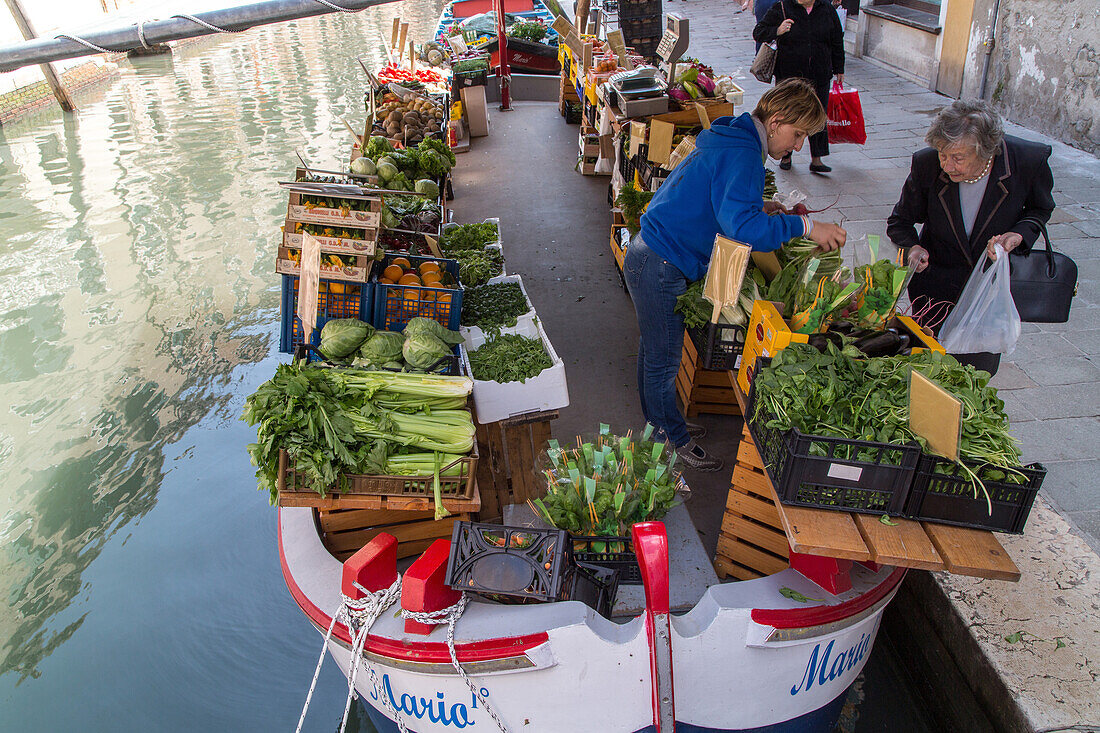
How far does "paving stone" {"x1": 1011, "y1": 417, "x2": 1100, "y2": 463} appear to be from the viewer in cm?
369

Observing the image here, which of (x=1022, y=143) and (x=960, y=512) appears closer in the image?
Result: (x=960, y=512)

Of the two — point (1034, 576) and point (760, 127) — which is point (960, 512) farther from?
point (760, 127)

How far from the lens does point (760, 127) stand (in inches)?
120

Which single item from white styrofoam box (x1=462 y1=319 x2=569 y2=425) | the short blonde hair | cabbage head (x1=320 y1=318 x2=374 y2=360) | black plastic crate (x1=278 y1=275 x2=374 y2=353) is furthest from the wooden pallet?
the short blonde hair

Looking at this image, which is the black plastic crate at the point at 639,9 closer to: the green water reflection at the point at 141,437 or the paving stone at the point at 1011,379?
the green water reflection at the point at 141,437

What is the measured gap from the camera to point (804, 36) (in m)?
6.71

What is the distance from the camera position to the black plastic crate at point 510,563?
2385 millimetres

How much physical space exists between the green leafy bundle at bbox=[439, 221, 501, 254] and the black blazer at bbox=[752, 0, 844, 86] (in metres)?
3.57

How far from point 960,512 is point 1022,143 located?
2066 mm

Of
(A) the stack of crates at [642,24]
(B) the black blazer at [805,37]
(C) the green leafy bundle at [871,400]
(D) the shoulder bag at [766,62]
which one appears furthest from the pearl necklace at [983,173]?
(A) the stack of crates at [642,24]

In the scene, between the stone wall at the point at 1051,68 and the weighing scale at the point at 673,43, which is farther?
the stone wall at the point at 1051,68

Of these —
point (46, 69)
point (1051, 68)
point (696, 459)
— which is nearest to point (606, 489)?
point (696, 459)

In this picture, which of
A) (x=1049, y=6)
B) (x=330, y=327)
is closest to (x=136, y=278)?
(x=330, y=327)

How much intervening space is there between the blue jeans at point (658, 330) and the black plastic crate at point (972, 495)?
1554 millimetres
